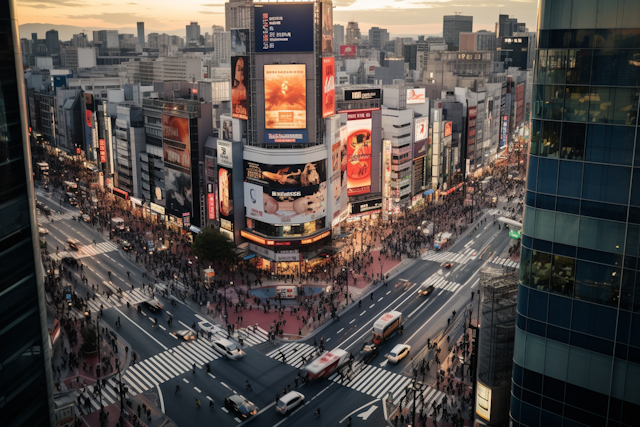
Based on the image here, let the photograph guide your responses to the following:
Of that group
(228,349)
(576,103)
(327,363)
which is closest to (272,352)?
(228,349)

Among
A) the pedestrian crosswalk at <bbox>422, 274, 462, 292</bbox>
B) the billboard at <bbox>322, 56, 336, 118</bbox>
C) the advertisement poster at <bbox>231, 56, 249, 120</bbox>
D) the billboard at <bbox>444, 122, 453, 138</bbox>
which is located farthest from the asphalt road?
the billboard at <bbox>444, 122, 453, 138</bbox>

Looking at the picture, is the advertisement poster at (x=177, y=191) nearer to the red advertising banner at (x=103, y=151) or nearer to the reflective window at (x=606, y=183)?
the red advertising banner at (x=103, y=151)

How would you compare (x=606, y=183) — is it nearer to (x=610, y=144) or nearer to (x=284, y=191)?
(x=610, y=144)

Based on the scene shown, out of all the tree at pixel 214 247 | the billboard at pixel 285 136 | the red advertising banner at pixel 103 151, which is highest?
the billboard at pixel 285 136

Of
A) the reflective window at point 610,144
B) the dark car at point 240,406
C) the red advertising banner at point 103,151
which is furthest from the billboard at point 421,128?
the reflective window at point 610,144

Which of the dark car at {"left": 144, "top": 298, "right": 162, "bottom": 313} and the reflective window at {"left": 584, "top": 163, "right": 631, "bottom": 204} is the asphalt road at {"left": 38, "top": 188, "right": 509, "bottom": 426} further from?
the reflective window at {"left": 584, "top": 163, "right": 631, "bottom": 204}

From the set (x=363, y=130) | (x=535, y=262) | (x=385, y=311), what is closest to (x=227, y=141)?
(x=363, y=130)
